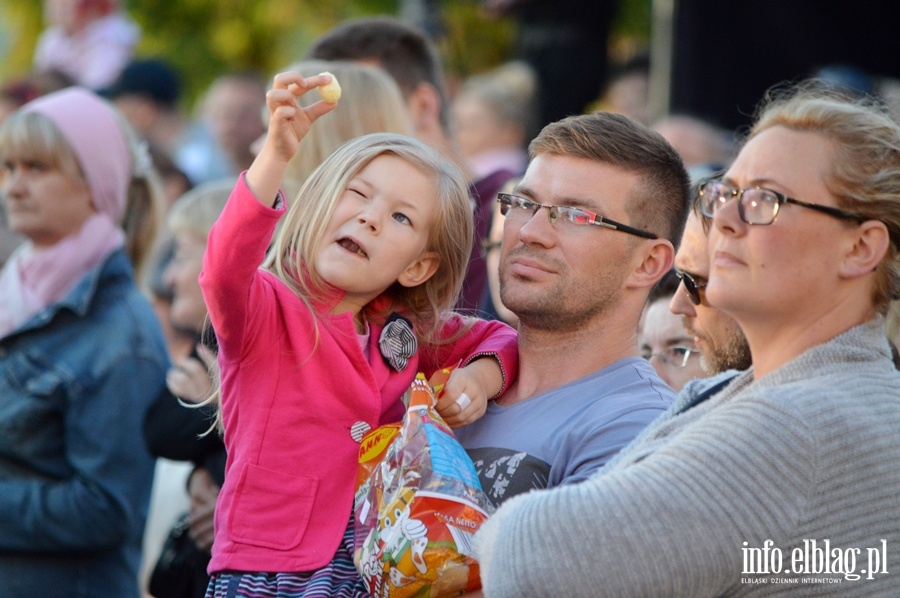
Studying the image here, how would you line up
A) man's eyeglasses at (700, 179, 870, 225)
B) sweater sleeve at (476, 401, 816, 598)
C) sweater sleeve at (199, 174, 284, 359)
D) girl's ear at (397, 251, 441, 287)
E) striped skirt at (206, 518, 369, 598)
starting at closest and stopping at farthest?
sweater sleeve at (476, 401, 816, 598) < man's eyeglasses at (700, 179, 870, 225) < sweater sleeve at (199, 174, 284, 359) < striped skirt at (206, 518, 369, 598) < girl's ear at (397, 251, 441, 287)

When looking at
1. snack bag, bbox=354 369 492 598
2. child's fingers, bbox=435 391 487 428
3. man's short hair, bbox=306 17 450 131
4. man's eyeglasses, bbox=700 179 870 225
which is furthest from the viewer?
man's short hair, bbox=306 17 450 131

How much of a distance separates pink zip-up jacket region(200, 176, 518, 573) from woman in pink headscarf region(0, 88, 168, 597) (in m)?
1.42

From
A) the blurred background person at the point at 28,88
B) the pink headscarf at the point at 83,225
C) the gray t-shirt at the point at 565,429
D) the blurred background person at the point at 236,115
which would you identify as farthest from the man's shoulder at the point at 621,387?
the blurred background person at the point at 236,115

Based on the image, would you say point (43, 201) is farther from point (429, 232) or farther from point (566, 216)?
point (566, 216)

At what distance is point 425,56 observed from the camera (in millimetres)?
4773

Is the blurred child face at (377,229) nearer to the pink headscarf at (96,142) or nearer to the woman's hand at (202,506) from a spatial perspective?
the woman's hand at (202,506)

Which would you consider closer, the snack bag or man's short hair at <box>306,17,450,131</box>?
the snack bag

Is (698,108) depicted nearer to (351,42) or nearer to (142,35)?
(351,42)

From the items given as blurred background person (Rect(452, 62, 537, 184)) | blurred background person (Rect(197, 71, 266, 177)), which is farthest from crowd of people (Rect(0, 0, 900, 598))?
blurred background person (Rect(197, 71, 266, 177))

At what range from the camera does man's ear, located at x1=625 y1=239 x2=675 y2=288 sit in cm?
293

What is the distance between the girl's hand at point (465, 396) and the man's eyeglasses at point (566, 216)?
0.41 meters

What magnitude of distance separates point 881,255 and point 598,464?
71 cm

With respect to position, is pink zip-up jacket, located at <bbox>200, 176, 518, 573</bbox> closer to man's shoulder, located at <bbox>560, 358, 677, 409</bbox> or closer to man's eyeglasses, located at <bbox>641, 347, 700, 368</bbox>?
man's shoulder, located at <bbox>560, 358, 677, 409</bbox>

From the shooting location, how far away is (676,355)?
3.52m
